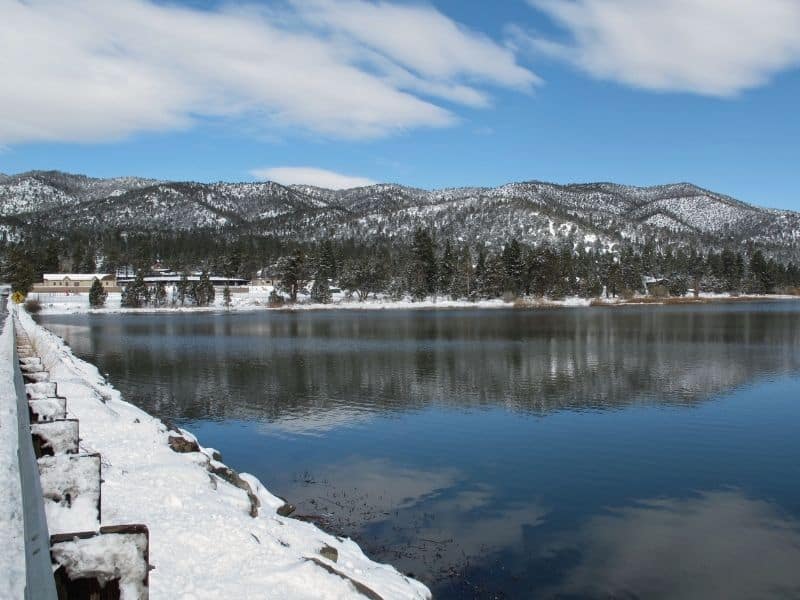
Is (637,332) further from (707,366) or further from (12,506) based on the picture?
(12,506)

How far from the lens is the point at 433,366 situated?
1626 inches

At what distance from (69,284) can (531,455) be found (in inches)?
6960

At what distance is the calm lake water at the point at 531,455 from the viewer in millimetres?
12289

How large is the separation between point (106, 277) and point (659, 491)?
181m

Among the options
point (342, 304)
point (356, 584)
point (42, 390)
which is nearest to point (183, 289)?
point (342, 304)

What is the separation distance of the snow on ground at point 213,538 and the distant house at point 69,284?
166671 mm

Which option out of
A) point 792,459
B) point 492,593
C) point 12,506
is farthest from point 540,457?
point 12,506

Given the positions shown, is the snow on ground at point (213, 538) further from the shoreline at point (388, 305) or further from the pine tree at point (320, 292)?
the pine tree at point (320, 292)

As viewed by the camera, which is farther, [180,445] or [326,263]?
[326,263]

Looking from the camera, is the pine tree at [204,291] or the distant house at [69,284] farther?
the distant house at [69,284]

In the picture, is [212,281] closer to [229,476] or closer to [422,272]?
[422,272]

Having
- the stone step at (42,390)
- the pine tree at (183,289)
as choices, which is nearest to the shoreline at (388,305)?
the pine tree at (183,289)

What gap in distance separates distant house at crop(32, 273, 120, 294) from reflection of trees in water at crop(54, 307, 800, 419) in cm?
10828

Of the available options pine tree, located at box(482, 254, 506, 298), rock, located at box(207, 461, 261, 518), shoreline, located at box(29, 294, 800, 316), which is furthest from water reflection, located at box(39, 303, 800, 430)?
pine tree, located at box(482, 254, 506, 298)
